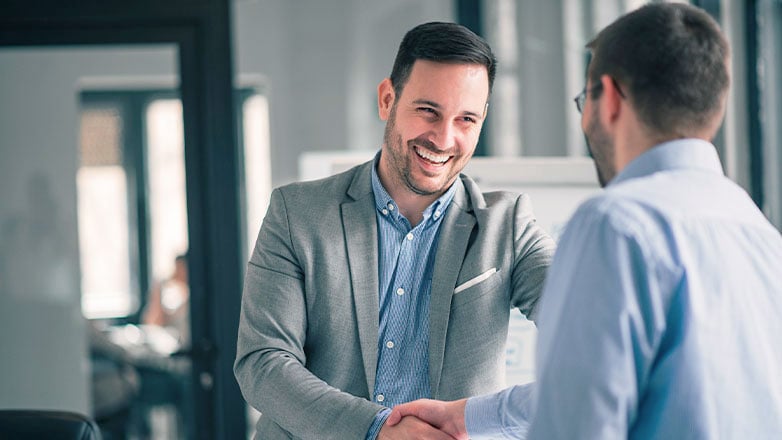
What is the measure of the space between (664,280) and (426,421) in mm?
670

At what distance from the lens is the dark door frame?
11.7ft

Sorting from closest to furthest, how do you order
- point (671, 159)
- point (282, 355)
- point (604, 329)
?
point (604, 329) → point (671, 159) → point (282, 355)

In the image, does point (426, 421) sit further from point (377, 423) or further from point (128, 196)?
point (128, 196)

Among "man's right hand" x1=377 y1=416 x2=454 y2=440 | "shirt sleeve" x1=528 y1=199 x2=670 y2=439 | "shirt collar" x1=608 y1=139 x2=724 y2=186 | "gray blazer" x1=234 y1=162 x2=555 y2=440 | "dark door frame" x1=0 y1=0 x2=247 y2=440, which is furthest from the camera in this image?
"dark door frame" x1=0 y1=0 x2=247 y2=440

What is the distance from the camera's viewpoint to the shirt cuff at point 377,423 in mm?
1533

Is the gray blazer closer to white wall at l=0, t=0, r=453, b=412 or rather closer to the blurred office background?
the blurred office background

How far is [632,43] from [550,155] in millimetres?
2763

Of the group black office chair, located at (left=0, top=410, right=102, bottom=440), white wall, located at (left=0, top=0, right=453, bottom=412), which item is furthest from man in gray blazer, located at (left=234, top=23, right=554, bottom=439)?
white wall, located at (left=0, top=0, right=453, bottom=412)

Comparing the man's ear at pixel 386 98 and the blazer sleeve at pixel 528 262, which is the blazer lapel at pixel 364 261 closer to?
the man's ear at pixel 386 98

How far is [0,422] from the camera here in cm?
178

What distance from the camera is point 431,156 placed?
1704 millimetres

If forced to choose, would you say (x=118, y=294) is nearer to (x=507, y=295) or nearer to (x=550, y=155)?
(x=550, y=155)

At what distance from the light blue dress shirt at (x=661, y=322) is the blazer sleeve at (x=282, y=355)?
1.89 ft

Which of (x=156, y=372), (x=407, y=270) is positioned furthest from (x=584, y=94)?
(x=156, y=372)
